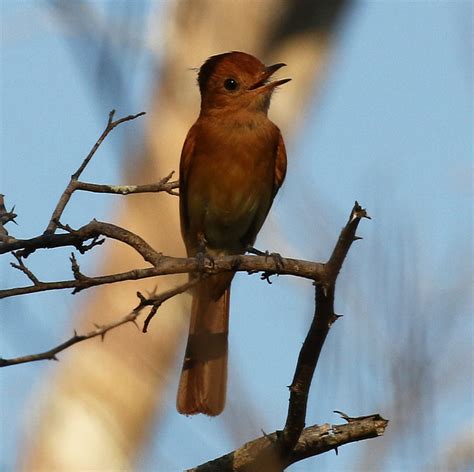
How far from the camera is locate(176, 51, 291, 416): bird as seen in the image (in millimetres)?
6559

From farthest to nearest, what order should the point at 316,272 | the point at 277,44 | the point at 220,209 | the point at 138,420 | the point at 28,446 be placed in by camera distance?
1. the point at 277,44
2. the point at 28,446
3. the point at 138,420
4. the point at 220,209
5. the point at 316,272

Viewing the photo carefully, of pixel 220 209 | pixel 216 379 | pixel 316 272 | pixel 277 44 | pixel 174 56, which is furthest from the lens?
pixel 277 44

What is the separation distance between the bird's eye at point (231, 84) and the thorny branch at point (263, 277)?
210 centimetres

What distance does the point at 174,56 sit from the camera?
8664mm

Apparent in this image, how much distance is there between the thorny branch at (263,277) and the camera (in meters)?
4.17

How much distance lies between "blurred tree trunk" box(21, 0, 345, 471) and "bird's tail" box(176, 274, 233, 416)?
14 cm

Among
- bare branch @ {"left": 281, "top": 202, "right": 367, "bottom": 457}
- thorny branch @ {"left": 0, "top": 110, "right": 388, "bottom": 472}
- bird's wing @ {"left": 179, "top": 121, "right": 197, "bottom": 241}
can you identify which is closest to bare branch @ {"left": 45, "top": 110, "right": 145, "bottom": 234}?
thorny branch @ {"left": 0, "top": 110, "right": 388, "bottom": 472}

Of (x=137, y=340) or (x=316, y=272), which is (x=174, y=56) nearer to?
(x=137, y=340)

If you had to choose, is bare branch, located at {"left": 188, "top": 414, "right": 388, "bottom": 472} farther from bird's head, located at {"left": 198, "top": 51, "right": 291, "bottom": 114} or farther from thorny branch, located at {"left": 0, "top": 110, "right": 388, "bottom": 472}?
bird's head, located at {"left": 198, "top": 51, "right": 291, "bottom": 114}

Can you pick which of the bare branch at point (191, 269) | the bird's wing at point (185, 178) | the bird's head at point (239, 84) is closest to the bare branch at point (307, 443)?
→ the bare branch at point (191, 269)

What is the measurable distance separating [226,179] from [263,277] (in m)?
1.70

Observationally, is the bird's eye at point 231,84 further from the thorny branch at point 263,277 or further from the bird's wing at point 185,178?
Answer: the thorny branch at point 263,277

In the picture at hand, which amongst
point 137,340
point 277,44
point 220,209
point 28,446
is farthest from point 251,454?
point 277,44

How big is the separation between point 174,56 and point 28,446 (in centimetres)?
303
